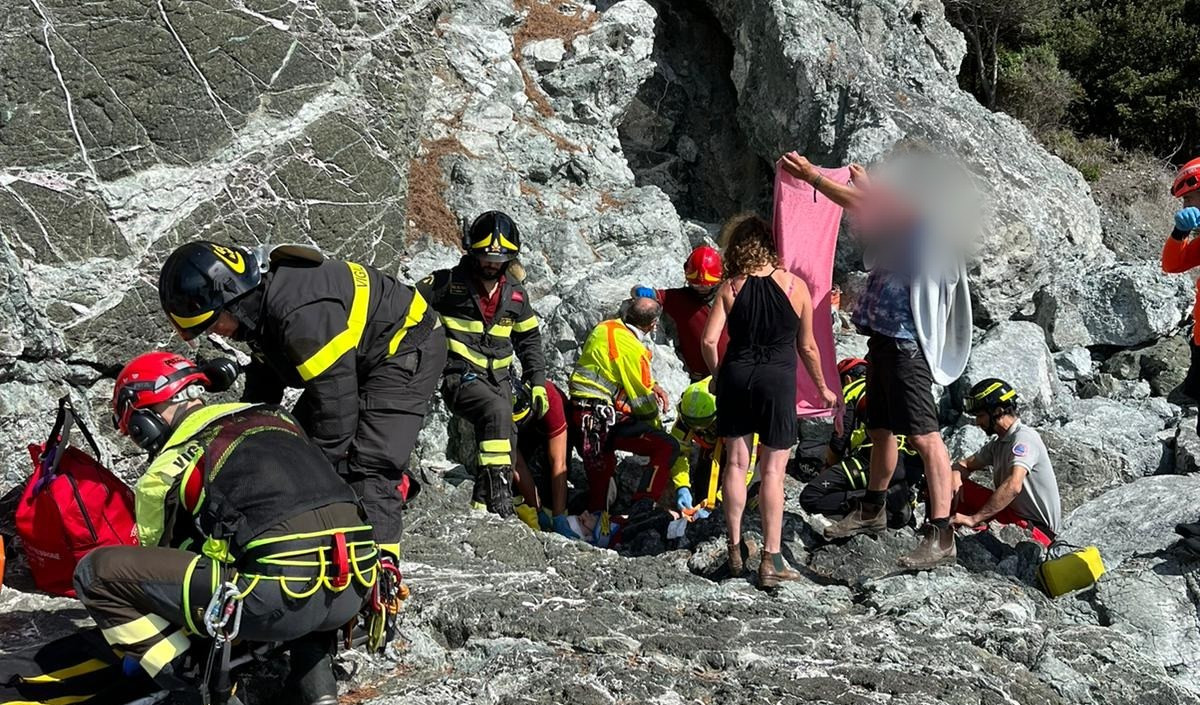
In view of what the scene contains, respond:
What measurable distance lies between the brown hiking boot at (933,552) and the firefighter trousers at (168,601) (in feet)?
9.28

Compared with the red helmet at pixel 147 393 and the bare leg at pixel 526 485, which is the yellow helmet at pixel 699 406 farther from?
the red helmet at pixel 147 393

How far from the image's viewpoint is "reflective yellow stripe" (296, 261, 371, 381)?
152 inches

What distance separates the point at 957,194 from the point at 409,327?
2963 millimetres

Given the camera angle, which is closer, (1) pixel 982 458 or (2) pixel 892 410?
→ (2) pixel 892 410

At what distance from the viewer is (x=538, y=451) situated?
6.80 m

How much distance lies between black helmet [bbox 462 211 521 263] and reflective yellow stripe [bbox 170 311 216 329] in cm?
223

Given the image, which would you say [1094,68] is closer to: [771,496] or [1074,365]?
[1074,365]

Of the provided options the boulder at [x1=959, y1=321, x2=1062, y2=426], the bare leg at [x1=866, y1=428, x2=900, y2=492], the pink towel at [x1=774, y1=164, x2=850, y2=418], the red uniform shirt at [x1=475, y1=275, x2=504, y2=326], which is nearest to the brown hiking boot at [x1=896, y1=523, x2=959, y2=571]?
the bare leg at [x1=866, y1=428, x2=900, y2=492]

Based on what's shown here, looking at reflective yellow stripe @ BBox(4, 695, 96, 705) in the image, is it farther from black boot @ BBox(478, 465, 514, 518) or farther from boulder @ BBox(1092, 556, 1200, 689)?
boulder @ BBox(1092, 556, 1200, 689)

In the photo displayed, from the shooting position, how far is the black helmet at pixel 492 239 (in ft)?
18.8

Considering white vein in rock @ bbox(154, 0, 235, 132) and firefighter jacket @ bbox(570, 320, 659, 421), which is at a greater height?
white vein in rock @ bbox(154, 0, 235, 132)

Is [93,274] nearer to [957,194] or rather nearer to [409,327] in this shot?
[409,327]

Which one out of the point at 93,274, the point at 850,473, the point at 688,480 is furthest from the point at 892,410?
the point at 93,274

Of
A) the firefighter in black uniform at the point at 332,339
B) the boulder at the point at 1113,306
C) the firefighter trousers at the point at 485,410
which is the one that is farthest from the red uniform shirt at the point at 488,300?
the boulder at the point at 1113,306
